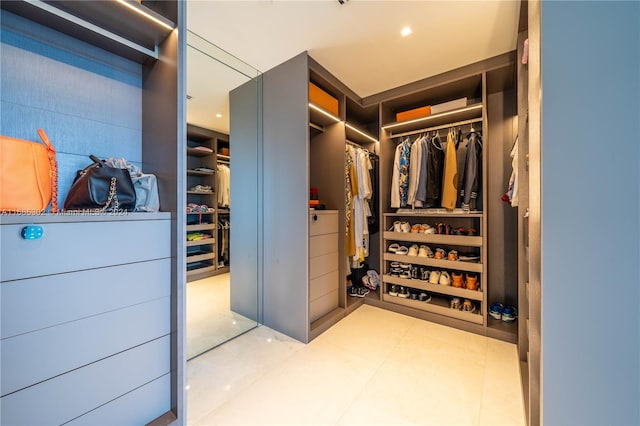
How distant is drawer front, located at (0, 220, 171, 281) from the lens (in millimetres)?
742

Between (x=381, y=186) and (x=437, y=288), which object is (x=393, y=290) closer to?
(x=437, y=288)

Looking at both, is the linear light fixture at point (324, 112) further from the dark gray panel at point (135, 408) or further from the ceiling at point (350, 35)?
the dark gray panel at point (135, 408)

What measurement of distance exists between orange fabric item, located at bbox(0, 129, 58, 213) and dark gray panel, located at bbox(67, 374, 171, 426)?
804mm

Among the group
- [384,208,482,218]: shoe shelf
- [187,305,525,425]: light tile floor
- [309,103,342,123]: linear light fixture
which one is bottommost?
[187,305,525,425]: light tile floor

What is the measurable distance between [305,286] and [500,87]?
2663 millimetres

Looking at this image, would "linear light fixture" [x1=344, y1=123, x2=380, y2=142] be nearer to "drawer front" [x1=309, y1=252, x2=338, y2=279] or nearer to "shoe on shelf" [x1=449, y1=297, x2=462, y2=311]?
"drawer front" [x1=309, y1=252, x2=338, y2=279]

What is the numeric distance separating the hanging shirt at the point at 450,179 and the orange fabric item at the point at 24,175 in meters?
2.67

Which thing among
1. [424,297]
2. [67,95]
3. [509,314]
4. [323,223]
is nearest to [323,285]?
[323,223]

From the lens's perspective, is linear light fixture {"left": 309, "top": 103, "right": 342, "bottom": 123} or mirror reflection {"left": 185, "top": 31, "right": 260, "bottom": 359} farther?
linear light fixture {"left": 309, "top": 103, "right": 342, "bottom": 123}

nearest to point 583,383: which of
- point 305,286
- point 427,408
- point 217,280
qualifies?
point 427,408

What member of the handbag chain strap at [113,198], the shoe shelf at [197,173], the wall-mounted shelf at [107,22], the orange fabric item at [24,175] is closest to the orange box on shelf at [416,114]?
the shoe shelf at [197,173]

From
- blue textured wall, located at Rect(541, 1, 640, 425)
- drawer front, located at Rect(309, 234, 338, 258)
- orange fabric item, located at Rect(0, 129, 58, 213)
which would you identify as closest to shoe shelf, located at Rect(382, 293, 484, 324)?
drawer front, located at Rect(309, 234, 338, 258)

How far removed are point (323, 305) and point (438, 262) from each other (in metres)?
1.21

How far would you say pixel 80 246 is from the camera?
861 mm
